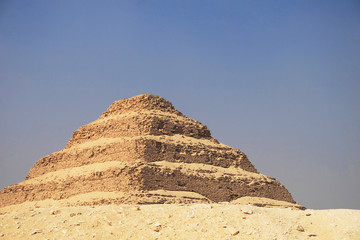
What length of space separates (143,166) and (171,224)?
4.70 meters

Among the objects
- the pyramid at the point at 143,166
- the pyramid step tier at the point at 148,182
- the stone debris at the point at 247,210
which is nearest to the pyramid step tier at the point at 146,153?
the pyramid at the point at 143,166

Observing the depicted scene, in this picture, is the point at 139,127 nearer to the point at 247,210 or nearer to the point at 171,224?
the point at 247,210

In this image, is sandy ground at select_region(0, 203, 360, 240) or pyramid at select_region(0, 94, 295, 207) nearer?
sandy ground at select_region(0, 203, 360, 240)

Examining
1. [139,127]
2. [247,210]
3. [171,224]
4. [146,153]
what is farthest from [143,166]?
[247,210]

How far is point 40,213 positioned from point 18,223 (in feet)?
3.41

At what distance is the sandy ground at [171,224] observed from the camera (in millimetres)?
17281

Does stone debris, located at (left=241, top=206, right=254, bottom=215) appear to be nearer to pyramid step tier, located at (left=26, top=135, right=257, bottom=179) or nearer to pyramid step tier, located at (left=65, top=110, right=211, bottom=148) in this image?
pyramid step tier, located at (left=26, top=135, right=257, bottom=179)

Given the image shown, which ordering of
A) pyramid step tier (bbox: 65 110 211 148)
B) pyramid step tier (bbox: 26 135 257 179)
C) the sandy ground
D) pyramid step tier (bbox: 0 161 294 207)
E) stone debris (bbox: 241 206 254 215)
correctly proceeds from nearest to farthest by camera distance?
the sandy ground, stone debris (bbox: 241 206 254 215), pyramid step tier (bbox: 0 161 294 207), pyramid step tier (bbox: 26 135 257 179), pyramid step tier (bbox: 65 110 211 148)

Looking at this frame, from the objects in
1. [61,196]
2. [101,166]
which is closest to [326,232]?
[101,166]

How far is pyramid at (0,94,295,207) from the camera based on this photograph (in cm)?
2202

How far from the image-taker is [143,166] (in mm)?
22062

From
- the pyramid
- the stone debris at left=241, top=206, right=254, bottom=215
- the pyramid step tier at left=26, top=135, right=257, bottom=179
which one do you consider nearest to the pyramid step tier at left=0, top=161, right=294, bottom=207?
the pyramid

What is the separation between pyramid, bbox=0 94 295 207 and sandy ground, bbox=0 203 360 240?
80.8 inches

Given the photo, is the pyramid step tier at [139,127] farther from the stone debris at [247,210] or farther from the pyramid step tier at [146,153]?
the stone debris at [247,210]
